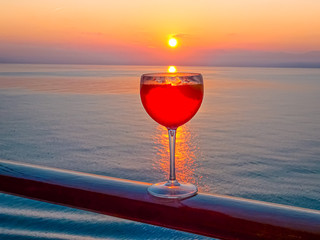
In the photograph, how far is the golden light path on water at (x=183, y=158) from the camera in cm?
672

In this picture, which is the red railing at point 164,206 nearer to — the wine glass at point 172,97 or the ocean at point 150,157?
the wine glass at point 172,97

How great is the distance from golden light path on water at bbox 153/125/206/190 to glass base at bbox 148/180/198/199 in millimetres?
5106

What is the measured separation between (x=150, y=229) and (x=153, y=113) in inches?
122

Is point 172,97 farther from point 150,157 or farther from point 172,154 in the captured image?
point 150,157

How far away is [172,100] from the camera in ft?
3.38

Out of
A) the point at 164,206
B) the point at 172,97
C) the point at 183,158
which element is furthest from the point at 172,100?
the point at 183,158

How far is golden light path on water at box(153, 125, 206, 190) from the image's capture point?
6721 millimetres

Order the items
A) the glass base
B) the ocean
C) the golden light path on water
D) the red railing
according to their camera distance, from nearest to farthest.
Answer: the red railing < the glass base < the ocean < the golden light path on water

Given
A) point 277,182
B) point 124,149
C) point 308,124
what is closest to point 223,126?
point 308,124

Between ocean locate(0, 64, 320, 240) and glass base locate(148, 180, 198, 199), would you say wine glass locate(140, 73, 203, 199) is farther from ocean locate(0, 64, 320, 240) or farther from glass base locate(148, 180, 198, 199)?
ocean locate(0, 64, 320, 240)

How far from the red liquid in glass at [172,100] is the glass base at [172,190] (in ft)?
0.52

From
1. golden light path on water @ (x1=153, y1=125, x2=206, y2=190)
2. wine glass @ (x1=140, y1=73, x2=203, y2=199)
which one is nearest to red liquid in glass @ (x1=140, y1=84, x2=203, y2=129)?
wine glass @ (x1=140, y1=73, x2=203, y2=199)

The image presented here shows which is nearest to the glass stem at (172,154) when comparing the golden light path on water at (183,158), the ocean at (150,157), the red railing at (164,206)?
the red railing at (164,206)

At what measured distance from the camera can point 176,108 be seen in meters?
1.04
